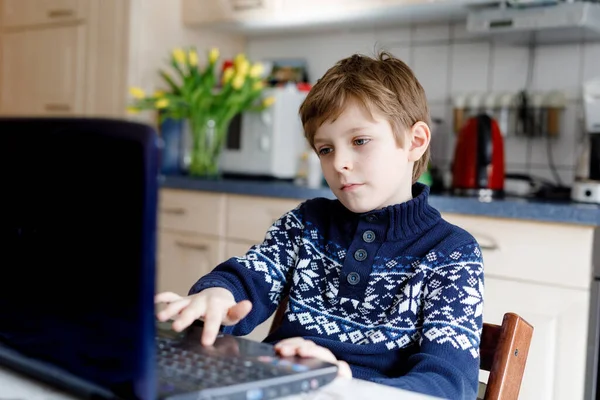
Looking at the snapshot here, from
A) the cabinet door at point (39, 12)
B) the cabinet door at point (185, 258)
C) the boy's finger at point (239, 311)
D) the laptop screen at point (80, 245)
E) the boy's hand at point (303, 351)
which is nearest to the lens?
the laptop screen at point (80, 245)

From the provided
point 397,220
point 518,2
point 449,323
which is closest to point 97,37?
point 518,2

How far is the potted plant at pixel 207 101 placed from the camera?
271 centimetres

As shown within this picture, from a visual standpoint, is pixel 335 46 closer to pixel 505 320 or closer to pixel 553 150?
pixel 553 150

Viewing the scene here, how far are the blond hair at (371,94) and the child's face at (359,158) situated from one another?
0.04 feet

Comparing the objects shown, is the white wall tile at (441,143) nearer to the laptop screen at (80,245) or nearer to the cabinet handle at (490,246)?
the cabinet handle at (490,246)

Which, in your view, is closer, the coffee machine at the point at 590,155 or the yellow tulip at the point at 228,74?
the coffee machine at the point at 590,155

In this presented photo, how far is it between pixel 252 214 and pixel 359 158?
148cm

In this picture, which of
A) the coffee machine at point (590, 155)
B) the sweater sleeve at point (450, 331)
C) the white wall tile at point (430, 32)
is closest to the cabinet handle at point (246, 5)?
the white wall tile at point (430, 32)

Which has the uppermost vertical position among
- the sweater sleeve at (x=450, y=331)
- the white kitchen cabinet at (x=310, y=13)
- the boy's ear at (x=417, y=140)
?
the white kitchen cabinet at (x=310, y=13)

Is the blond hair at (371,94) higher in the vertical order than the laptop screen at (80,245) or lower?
higher

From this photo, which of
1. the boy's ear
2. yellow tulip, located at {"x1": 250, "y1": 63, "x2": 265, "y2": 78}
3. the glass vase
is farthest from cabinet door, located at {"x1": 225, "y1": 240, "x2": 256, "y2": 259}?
the boy's ear

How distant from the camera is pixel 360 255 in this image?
104 cm

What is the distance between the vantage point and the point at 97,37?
9.95 ft

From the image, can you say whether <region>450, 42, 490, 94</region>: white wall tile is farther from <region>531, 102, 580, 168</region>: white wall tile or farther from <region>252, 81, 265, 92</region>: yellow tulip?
<region>252, 81, 265, 92</region>: yellow tulip
